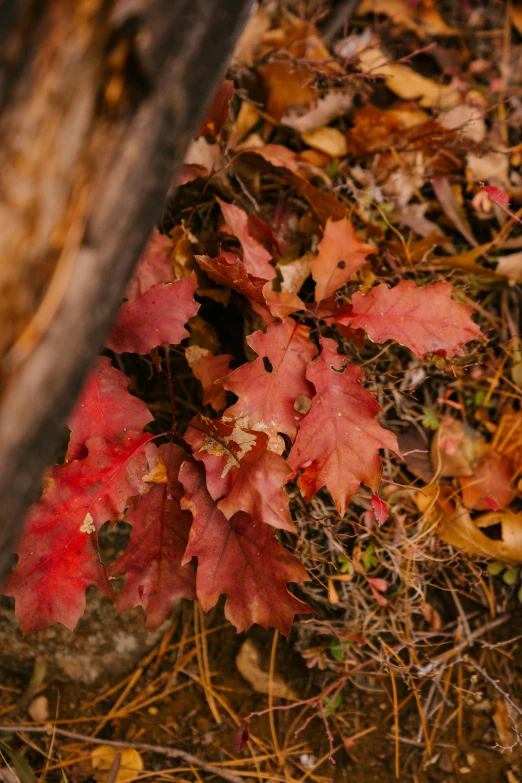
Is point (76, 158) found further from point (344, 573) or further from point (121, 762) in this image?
point (121, 762)

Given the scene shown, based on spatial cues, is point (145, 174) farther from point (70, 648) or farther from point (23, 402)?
point (70, 648)

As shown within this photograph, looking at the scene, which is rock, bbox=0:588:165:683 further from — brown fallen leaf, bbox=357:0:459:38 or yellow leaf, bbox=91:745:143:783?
brown fallen leaf, bbox=357:0:459:38

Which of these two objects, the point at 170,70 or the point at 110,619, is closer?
the point at 170,70

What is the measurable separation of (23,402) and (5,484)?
4.0 inches

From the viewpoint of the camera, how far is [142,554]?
1.15 metres

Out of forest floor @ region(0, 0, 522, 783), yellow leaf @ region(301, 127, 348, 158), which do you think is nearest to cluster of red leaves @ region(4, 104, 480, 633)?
forest floor @ region(0, 0, 522, 783)

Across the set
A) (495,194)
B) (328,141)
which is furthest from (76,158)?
(328,141)

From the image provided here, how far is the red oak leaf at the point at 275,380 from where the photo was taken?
107cm

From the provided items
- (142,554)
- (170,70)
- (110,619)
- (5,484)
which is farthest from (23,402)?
(110,619)

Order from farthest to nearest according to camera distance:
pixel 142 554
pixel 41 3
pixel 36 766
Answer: pixel 36 766 < pixel 142 554 < pixel 41 3

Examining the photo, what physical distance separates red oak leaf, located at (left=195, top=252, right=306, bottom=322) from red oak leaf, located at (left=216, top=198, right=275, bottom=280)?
7cm

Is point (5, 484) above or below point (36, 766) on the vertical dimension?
above

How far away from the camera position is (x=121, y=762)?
4.50 ft

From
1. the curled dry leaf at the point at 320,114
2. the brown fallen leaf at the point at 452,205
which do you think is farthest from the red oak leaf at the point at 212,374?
the brown fallen leaf at the point at 452,205
